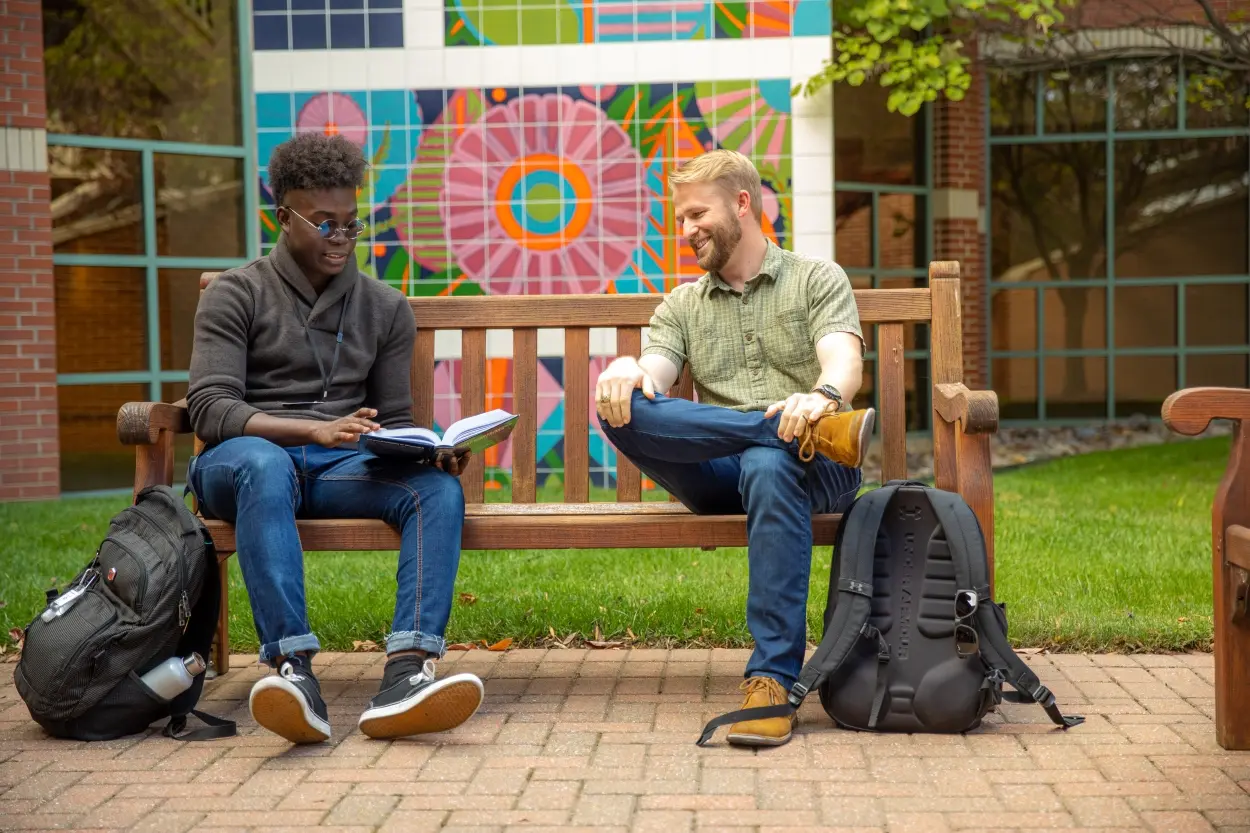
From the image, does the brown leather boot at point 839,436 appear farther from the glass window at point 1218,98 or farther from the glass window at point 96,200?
the glass window at point 1218,98

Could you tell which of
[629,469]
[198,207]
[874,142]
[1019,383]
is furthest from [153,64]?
[1019,383]

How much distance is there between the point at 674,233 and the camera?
8609 millimetres

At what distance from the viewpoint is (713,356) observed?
4.12 meters

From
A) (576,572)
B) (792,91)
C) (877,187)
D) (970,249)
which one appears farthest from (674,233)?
(970,249)

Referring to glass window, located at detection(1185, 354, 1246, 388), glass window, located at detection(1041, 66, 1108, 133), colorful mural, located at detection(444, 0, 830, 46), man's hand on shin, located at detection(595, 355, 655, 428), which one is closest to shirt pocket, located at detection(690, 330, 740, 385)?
man's hand on shin, located at detection(595, 355, 655, 428)

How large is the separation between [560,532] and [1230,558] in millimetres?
1711

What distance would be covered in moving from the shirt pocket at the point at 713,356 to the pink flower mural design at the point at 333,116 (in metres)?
4.87

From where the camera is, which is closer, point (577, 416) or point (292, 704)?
point (292, 704)

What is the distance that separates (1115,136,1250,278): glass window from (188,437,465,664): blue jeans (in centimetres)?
1196

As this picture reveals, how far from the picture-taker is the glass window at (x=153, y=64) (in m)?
9.55

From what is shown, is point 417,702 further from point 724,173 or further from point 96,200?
point 96,200

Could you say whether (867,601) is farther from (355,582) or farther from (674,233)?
(674,233)

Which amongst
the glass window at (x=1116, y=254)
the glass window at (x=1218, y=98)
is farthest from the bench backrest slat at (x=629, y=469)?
the glass window at (x=1116, y=254)

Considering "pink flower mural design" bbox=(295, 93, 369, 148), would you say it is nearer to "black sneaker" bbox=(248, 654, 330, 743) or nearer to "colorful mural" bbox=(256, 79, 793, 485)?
"colorful mural" bbox=(256, 79, 793, 485)
